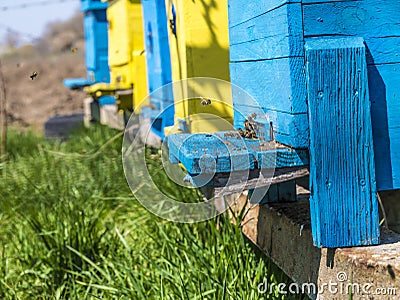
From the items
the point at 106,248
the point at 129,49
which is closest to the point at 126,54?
the point at 129,49

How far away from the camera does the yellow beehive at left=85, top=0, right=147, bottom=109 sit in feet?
16.2

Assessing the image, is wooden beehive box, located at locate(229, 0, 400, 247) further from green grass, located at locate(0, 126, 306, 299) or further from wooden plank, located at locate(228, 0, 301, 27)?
green grass, located at locate(0, 126, 306, 299)

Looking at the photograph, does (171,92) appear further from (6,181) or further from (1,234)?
(6,181)

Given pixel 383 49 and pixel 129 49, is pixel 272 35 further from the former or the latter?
pixel 129 49

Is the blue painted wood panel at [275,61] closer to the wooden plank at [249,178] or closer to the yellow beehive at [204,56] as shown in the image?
the wooden plank at [249,178]

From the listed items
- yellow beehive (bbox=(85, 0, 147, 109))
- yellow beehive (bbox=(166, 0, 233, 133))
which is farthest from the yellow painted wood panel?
yellow beehive (bbox=(166, 0, 233, 133))

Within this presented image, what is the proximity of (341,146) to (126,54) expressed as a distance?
3426mm

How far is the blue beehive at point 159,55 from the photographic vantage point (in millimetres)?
3424

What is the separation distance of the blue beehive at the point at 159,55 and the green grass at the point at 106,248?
415 mm

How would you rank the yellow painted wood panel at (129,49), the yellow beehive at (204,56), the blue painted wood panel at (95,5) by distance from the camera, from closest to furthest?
the yellow beehive at (204,56) < the yellow painted wood panel at (129,49) < the blue painted wood panel at (95,5)

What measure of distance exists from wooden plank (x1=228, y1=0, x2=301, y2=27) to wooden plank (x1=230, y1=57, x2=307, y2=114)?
0.14 m

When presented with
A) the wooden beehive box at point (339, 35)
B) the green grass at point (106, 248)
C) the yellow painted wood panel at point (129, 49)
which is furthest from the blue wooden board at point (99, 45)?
the wooden beehive box at point (339, 35)

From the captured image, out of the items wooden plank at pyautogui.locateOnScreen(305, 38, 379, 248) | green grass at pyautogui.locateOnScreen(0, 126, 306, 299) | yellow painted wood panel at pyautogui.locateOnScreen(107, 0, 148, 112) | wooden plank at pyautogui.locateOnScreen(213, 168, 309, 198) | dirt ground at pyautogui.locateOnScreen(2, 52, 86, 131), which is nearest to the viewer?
wooden plank at pyautogui.locateOnScreen(305, 38, 379, 248)

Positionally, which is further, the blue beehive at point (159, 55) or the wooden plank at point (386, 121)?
the blue beehive at point (159, 55)
